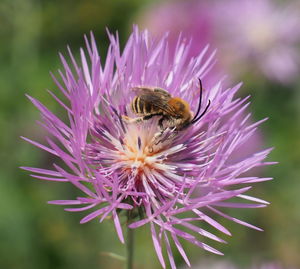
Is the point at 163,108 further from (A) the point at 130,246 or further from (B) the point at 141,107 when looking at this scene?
(A) the point at 130,246

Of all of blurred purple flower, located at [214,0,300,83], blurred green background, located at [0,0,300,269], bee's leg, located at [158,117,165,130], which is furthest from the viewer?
blurred purple flower, located at [214,0,300,83]

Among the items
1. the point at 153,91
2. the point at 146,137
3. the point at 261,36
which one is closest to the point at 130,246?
the point at 146,137

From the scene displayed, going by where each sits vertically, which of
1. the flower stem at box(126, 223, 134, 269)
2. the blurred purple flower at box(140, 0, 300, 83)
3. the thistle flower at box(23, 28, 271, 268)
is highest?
the blurred purple flower at box(140, 0, 300, 83)

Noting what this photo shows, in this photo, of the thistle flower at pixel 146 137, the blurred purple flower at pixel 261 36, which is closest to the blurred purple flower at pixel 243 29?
the blurred purple flower at pixel 261 36

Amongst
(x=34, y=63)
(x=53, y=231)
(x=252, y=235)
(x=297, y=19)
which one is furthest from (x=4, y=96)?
(x=297, y=19)

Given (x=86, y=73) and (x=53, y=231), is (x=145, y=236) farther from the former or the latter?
(x=86, y=73)

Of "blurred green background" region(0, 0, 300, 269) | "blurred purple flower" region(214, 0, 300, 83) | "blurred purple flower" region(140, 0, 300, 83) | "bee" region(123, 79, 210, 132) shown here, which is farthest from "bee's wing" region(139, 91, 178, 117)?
"blurred purple flower" region(214, 0, 300, 83)

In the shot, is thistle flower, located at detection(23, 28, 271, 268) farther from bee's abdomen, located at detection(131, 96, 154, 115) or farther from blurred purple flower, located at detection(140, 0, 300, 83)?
blurred purple flower, located at detection(140, 0, 300, 83)
